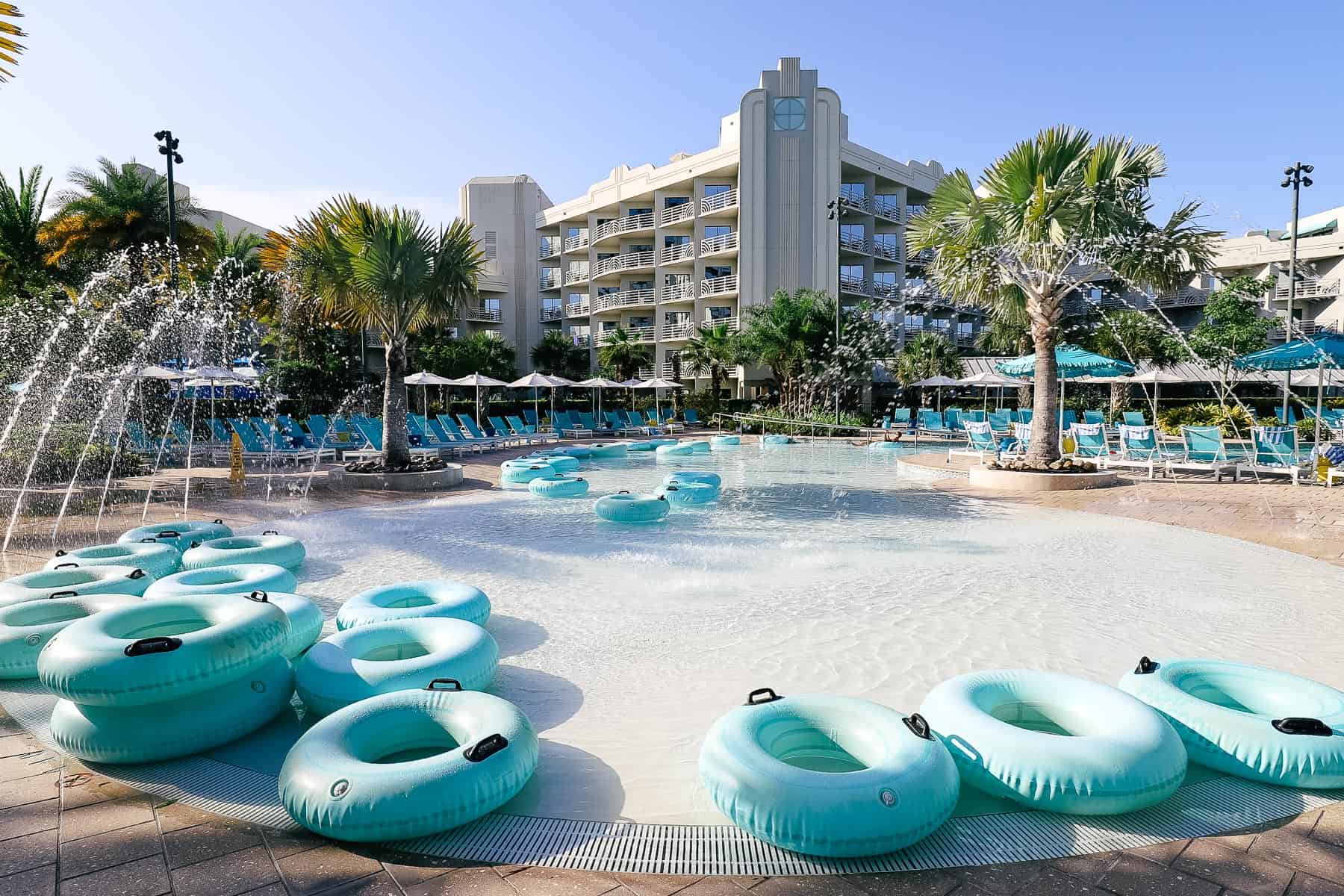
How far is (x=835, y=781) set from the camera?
10.2 ft

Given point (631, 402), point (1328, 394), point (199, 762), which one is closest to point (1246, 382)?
point (1328, 394)

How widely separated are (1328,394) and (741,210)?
95.3ft

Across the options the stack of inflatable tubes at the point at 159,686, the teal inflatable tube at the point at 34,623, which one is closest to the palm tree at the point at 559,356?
the teal inflatable tube at the point at 34,623

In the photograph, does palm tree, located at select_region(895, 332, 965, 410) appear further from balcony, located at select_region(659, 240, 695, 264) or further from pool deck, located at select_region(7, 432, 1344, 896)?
pool deck, located at select_region(7, 432, 1344, 896)

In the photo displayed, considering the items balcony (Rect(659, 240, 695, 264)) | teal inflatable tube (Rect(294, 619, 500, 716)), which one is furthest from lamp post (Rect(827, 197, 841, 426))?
teal inflatable tube (Rect(294, 619, 500, 716))

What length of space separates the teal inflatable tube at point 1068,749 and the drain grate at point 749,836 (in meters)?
0.12

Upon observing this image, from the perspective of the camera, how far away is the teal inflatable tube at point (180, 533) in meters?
7.89

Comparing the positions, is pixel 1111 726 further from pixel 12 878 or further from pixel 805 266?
pixel 805 266

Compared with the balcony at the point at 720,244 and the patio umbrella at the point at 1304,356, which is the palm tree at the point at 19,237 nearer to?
the balcony at the point at 720,244

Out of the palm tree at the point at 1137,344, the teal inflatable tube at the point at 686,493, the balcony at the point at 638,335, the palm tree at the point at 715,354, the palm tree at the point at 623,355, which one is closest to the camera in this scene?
the teal inflatable tube at the point at 686,493

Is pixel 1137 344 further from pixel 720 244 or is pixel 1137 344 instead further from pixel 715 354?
pixel 720 244

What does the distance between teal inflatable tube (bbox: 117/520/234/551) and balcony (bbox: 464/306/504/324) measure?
42.4 meters

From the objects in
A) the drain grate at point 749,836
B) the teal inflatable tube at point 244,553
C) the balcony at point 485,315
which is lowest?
the drain grate at point 749,836

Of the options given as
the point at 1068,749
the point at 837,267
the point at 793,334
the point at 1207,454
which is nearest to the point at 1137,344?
the point at 837,267
